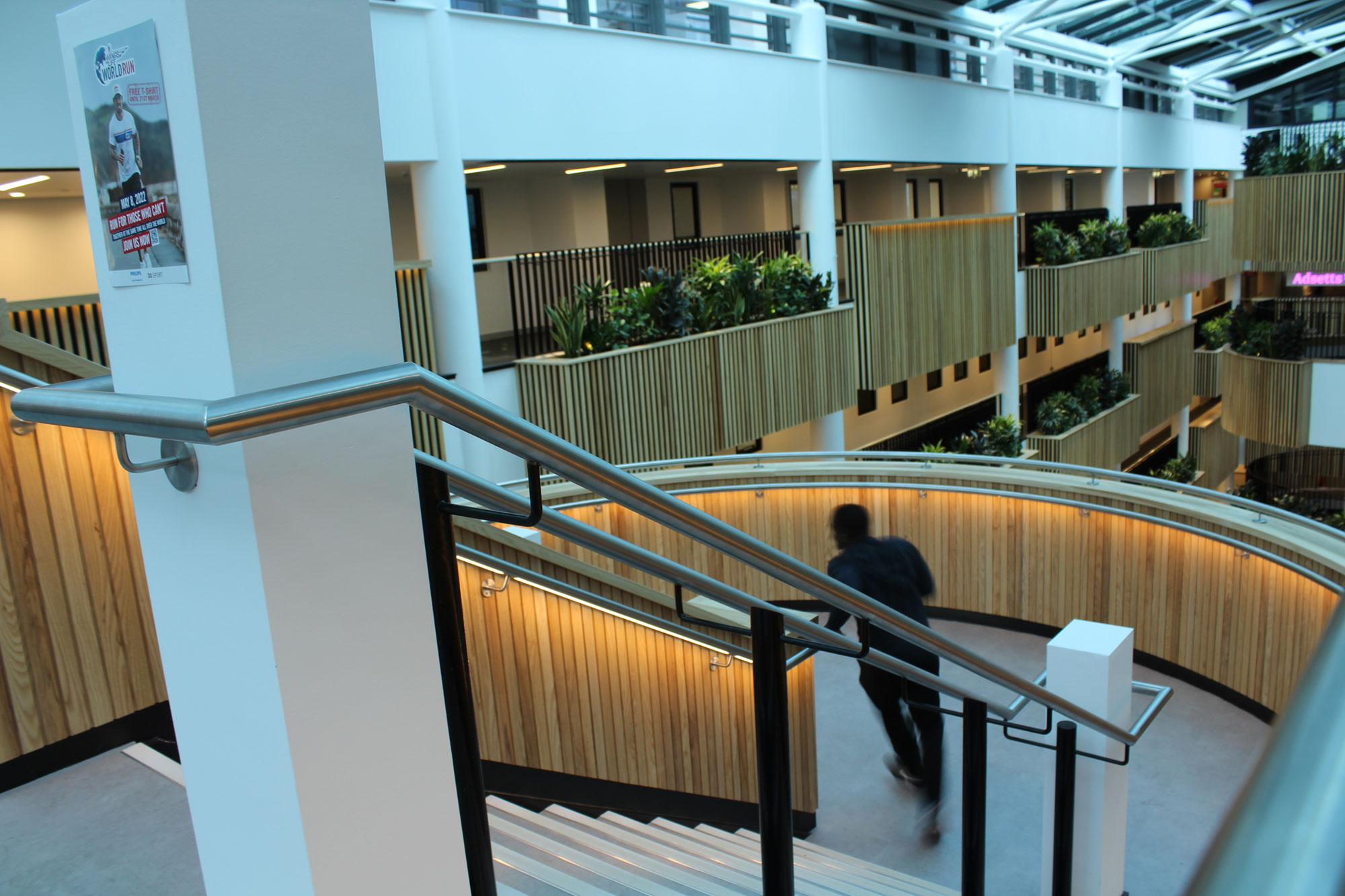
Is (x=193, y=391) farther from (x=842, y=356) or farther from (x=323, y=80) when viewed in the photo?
(x=842, y=356)

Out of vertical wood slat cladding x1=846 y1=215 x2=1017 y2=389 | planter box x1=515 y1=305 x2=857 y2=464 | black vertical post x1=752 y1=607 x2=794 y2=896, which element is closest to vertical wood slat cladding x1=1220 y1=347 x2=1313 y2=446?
vertical wood slat cladding x1=846 y1=215 x2=1017 y2=389

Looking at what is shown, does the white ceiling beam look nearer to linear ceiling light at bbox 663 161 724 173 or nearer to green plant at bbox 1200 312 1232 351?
green plant at bbox 1200 312 1232 351

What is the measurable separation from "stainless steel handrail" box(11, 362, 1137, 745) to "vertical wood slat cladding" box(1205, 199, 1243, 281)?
29.6 meters

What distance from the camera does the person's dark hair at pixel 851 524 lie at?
17.2 feet

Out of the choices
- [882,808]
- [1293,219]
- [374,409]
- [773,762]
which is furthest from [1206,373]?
[374,409]

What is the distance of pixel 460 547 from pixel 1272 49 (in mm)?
31928

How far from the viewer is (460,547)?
3207mm

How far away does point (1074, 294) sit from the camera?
19328 mm

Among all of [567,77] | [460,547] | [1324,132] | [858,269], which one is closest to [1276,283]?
[1324,132]

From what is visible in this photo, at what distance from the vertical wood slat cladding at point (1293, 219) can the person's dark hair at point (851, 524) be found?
1331cm

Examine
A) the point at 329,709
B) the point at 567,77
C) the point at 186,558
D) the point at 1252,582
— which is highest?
the point at 567,77

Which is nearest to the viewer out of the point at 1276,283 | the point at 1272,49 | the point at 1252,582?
the point at 1252,582

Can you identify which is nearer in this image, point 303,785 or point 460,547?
point 303,785

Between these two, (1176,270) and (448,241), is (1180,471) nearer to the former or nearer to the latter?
(1176,270)
